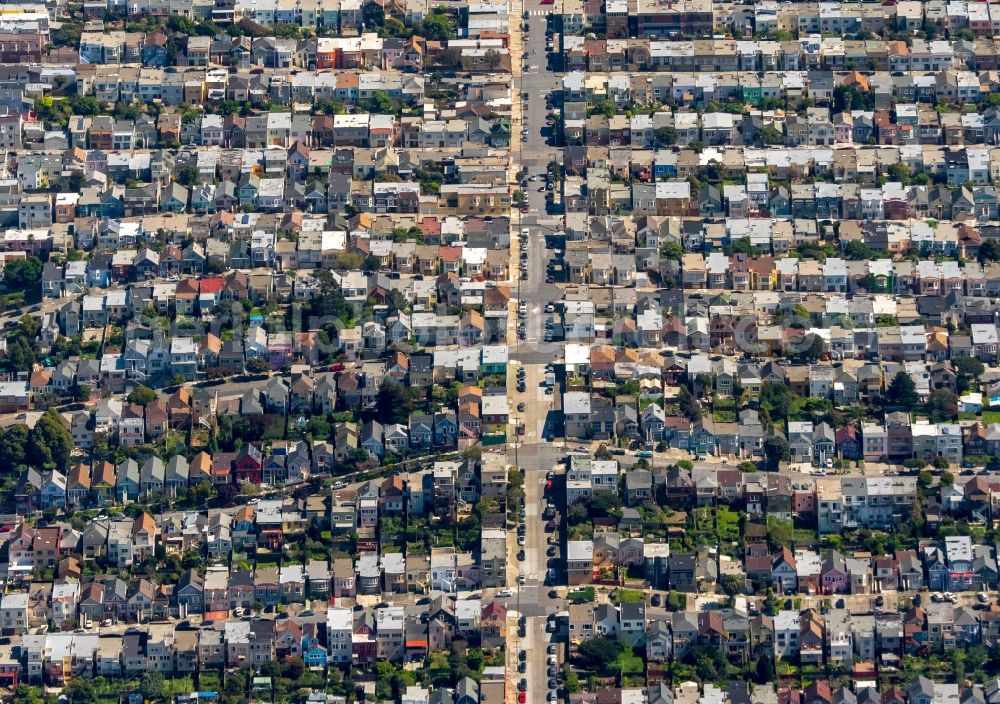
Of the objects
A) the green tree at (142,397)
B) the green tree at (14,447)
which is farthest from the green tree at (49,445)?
the green tree at (142,397)

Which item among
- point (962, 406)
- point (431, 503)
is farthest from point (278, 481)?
point (962, 406)

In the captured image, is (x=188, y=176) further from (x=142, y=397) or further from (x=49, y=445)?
(x=49, y=445)

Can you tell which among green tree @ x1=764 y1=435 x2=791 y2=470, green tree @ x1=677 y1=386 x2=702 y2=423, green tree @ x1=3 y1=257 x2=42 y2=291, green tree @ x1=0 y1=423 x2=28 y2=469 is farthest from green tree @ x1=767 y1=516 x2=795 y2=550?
green tree @ x1=3 y1=257 x2=42 y2=291

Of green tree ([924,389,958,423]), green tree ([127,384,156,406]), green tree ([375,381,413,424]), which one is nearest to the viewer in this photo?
green tree ([924,389,958,423])

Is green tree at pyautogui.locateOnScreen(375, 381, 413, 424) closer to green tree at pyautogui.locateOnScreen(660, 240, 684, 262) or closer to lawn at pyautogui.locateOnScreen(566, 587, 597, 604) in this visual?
lawn at pyautogui.locateOnScreen(566, 587, 597, 604)

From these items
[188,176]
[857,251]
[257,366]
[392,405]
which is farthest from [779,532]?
[188,176]

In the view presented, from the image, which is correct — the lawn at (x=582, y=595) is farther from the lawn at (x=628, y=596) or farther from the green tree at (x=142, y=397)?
the green tree at (x=142, y=397)
